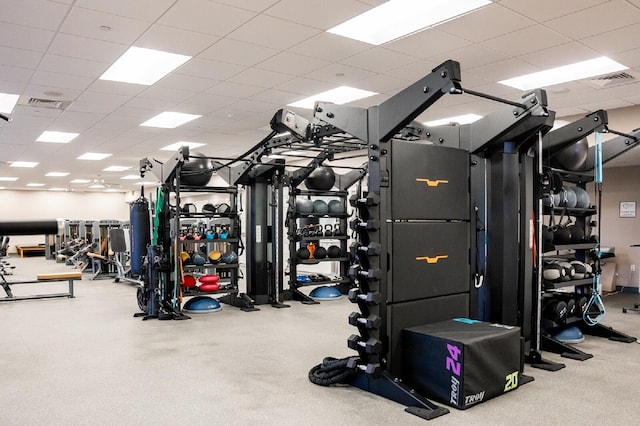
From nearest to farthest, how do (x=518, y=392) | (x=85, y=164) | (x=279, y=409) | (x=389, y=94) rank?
(x=279, y=409) → (x=518, y=392) → (x=389, y=94) → (x=85, y=164)

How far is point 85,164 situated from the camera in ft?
44.4

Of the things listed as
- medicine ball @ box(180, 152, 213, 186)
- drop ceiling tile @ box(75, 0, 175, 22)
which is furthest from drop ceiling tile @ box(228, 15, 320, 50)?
medicine ball @ box(180, 152, 213, 186)

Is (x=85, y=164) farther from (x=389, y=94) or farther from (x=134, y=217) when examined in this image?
(x=389, y=94)

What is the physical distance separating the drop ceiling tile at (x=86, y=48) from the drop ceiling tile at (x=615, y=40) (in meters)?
4.41

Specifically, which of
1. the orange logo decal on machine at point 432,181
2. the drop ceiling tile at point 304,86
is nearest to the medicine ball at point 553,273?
the orange logo decal on machine at point 432,181

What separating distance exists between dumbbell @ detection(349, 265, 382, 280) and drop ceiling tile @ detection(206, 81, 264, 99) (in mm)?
3633

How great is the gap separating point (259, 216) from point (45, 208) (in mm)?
17808

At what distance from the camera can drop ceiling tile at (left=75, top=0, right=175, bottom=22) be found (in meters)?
3.89

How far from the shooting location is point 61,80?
5969mm

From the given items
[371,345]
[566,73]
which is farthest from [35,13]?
[566,73]

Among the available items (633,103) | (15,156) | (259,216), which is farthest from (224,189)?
(15,156)

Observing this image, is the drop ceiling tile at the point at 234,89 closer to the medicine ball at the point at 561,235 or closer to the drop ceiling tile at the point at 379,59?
the drop ceiling tile at the point at 379,59

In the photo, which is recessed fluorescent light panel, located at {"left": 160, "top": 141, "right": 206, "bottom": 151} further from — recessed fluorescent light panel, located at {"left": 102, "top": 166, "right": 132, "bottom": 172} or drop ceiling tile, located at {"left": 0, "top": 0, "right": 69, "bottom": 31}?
drop ceiling tile, located at {"left": 0, "top": 0, "right": 69, "bottom": 31}

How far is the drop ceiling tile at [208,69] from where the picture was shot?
543cm
